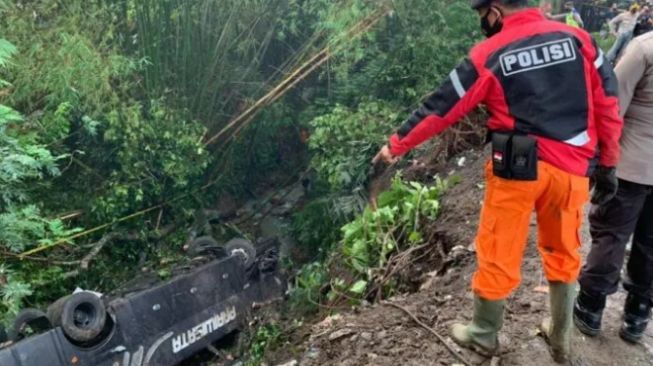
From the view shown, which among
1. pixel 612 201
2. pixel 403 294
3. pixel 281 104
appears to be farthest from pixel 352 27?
pixel 612 201

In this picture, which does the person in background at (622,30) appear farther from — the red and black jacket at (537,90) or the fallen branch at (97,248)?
the fallen branch at (97,248)

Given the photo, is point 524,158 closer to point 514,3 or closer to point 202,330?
point 514,3

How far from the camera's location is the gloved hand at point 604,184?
9.42ft

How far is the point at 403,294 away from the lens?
4.38m

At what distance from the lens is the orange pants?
263 centimetres

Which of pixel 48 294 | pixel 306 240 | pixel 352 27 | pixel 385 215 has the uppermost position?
pixel 352 27

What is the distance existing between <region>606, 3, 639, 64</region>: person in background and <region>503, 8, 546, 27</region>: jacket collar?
6.56 metres

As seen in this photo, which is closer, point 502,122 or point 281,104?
point 502,122

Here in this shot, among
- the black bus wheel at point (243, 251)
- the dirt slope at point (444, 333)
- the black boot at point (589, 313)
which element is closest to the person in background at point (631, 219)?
the black boot at point (589, 313)

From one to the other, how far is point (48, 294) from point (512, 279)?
15.8 feet

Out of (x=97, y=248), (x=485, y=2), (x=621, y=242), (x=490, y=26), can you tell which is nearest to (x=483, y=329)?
(x=621, y=242)

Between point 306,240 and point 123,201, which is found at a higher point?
point 123,201

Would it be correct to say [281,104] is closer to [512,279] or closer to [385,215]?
[385,215]

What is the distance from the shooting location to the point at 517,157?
257cm
